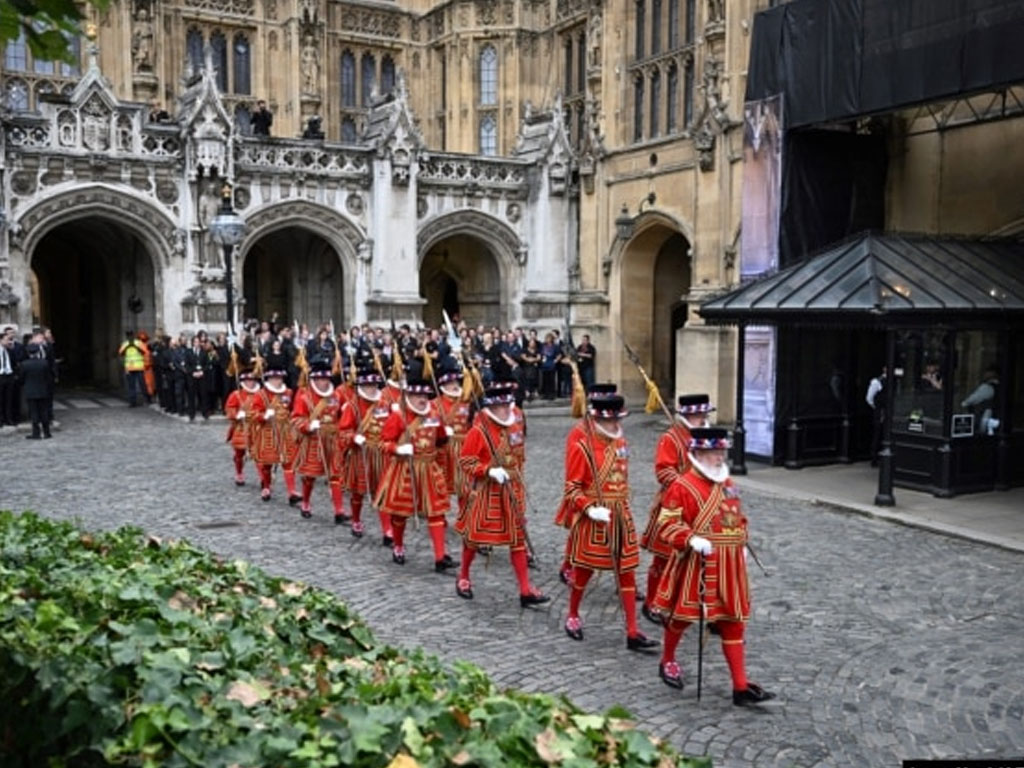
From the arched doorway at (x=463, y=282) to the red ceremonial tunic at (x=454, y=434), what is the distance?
680 inches

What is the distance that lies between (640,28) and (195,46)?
592 inches

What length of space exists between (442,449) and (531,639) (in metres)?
3.59

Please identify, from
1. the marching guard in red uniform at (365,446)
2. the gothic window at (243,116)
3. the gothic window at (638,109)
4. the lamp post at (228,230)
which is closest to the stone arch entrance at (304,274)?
the lamp post at (228,230)

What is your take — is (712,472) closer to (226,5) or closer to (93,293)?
(93,293)

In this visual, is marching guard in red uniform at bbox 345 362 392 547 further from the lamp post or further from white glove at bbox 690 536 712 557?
the lamp post

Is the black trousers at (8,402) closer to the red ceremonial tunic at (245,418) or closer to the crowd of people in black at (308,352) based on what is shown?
the crowd of people in black at (308,352)

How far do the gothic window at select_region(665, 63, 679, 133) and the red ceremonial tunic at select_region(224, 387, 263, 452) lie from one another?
14234mm

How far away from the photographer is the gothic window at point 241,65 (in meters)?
32.8

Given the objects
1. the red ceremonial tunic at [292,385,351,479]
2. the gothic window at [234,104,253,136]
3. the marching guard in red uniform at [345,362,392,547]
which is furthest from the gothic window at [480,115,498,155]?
the marching guard in red uniform at [345,362,392,547]

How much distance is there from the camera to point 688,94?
23.7 m

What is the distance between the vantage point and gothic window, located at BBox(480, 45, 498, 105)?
33.1m

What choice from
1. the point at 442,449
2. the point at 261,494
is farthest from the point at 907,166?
the point at 261,494

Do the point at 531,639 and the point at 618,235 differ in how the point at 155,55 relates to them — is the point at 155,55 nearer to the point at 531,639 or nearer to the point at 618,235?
the point at 618,235

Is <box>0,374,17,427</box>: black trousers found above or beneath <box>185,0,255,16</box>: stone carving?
beneath
